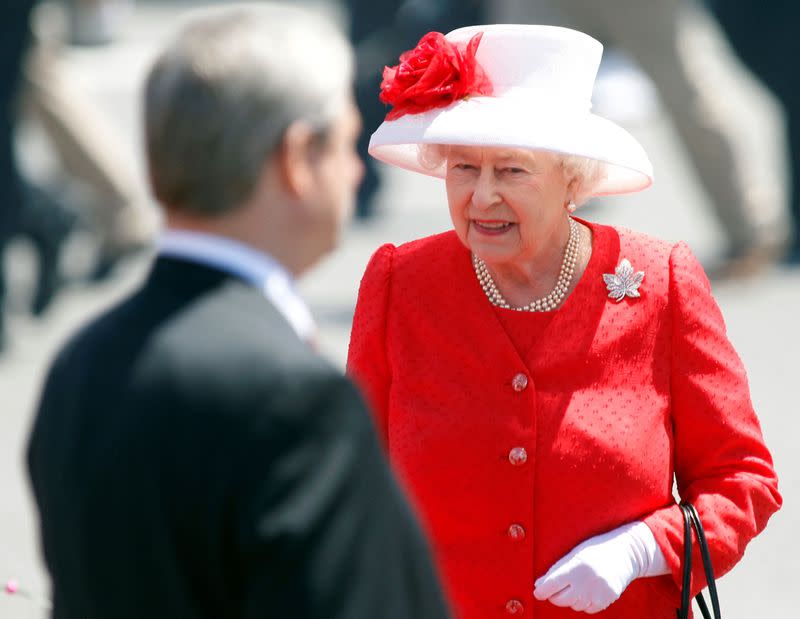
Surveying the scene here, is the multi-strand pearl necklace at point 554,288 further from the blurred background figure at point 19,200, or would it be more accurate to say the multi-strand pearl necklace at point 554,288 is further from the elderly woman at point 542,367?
the blurred background figure at point 19,200

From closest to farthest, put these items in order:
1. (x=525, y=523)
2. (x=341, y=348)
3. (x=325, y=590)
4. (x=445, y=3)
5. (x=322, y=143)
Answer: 1. (x=325, y=590)
2. (x=322, y=143)
3. (x=525, y=523)
4. (x=341, y=348)
5. (x=445, y=3)

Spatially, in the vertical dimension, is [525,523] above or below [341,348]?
above

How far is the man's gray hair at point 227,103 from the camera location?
4.93 ft

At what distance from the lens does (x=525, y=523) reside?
2.33 m

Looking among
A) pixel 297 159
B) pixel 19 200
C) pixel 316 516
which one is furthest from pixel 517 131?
pixel 19 200

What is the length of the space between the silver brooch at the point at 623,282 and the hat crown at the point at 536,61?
10.3 inches

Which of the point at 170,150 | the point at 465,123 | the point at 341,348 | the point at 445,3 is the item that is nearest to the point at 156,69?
the point at 170,150

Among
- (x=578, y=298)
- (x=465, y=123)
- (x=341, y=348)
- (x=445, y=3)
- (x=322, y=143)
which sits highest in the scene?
(x=322, y=143)

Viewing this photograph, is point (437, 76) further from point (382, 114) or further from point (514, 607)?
point (382, 114)

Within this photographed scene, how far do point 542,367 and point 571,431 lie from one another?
11cm

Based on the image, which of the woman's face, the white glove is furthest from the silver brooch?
the white glove

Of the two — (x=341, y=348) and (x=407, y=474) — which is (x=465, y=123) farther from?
(x=341, y=348)

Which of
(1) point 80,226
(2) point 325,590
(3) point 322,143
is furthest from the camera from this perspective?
(1) point 80,226

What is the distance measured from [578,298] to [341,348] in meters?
4.18
